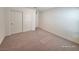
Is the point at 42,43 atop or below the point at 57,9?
below

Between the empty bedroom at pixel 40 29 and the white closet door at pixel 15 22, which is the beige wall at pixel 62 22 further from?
the white closet door at pixel 15 22

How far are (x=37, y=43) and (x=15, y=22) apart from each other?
1.25 ft

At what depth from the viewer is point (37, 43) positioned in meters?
1.41

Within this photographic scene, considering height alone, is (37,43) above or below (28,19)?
below

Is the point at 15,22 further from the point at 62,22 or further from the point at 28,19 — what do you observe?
the point at 62,22

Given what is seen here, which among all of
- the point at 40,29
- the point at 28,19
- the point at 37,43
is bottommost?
the point at 37,43

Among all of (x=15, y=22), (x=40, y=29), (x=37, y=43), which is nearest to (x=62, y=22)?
(x=40, y=29)

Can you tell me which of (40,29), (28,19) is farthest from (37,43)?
(28,19)

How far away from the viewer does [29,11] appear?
1398 millimetres

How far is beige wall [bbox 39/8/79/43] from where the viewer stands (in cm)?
139
